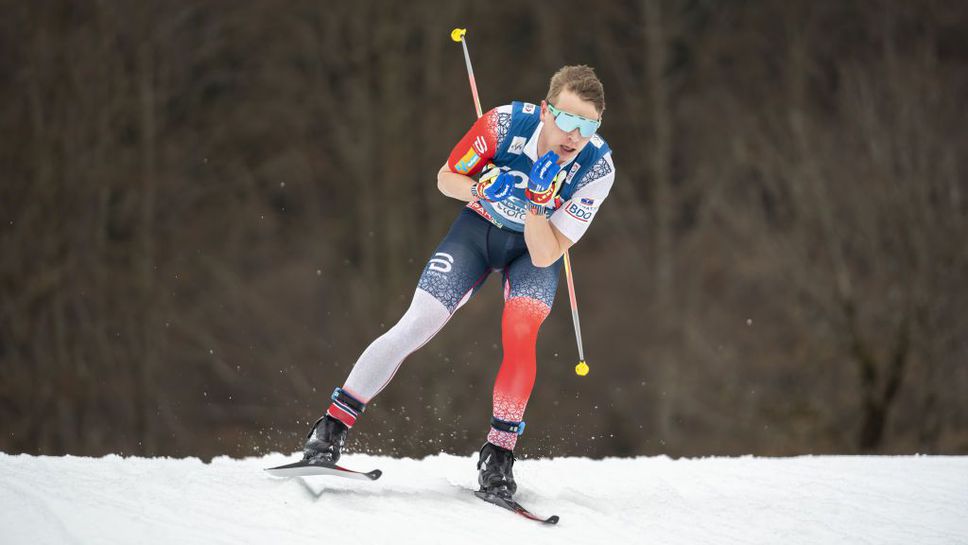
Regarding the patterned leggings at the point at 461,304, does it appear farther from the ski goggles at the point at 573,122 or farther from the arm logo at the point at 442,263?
the ski goggles at the point at 573,122

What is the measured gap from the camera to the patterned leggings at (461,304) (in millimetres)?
4746

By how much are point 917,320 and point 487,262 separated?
9.38 m

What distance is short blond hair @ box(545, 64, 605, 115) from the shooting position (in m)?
4.62

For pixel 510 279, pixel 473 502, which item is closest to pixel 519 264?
pixel 510 279

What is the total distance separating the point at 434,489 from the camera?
16.4 feet

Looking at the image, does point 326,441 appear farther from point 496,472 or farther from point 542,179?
point 542,179

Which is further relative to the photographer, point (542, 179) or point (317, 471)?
point (317, 471)

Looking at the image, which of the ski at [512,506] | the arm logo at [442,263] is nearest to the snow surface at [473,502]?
the ski at [512,506]

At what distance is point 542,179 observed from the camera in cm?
445

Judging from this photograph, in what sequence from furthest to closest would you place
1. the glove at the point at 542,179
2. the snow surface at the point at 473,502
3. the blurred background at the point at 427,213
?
the blurred background at the point at 427,213, the glove at the point at 542,179, the snow surface at the point at 473,502

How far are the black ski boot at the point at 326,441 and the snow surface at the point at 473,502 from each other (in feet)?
0.34

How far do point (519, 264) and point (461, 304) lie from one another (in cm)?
32

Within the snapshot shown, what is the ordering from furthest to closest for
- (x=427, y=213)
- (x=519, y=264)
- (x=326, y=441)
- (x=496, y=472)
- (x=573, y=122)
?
1. (x=427, y=213)
2. (x=519, y=264)
3. (x=496, y=472)
4. (x=326, y=441)
5. (x=573, y=122)

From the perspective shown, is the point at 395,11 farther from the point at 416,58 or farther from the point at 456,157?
the point at 456,157
